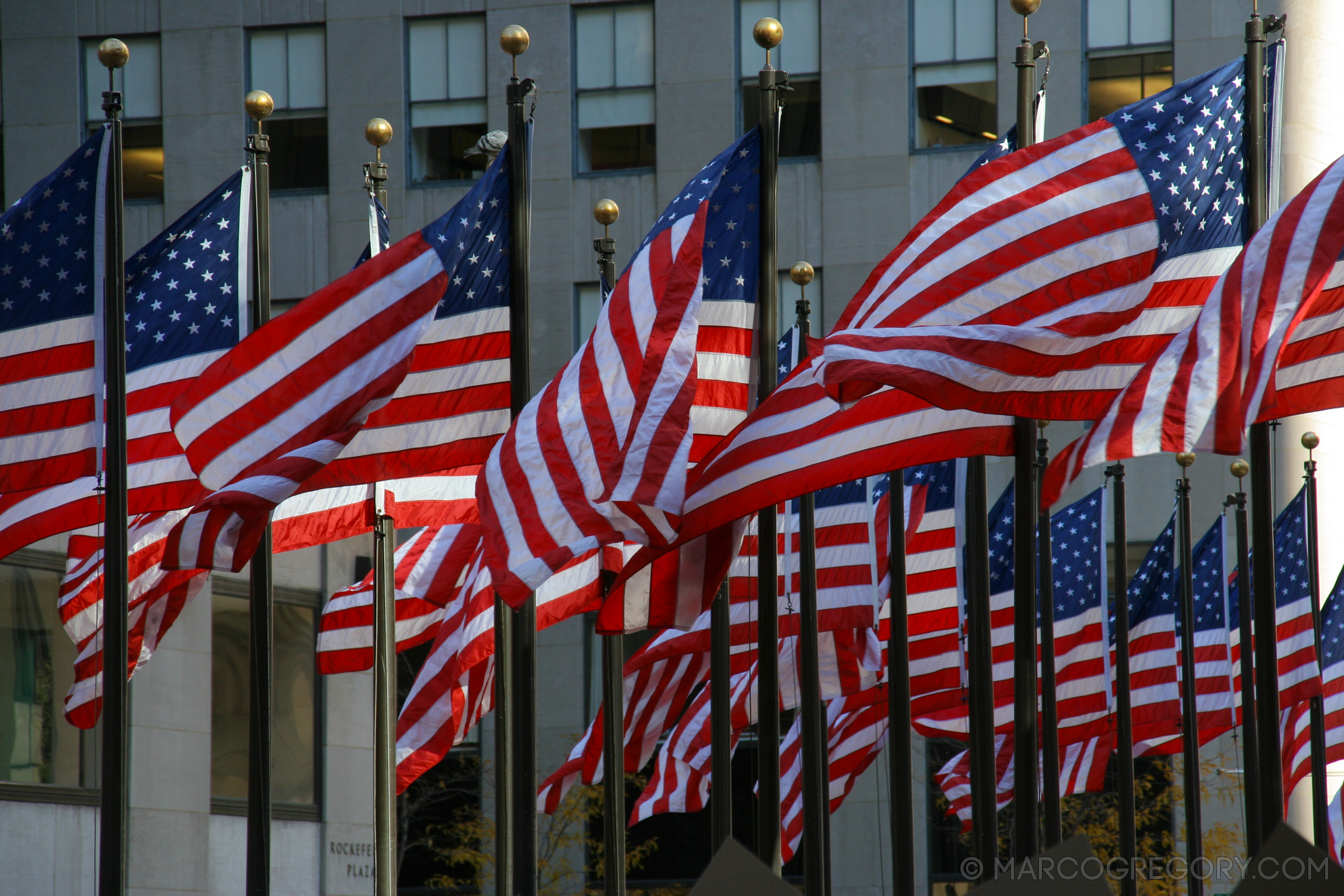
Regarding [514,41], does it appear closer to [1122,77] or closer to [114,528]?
[114,528]

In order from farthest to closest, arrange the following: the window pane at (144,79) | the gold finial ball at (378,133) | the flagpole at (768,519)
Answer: the window pane at (144,79)
the gold finial ball at (378,133)
the flagpole at (768,519)

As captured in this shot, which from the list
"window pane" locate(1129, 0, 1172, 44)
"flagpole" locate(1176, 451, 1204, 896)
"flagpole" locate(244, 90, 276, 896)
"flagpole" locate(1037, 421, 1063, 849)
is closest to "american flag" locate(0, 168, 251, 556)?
"flagpole" locate(244, 90, 276, 896)

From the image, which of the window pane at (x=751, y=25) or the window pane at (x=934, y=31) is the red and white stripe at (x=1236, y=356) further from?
the window pane at (x=751, y=25)

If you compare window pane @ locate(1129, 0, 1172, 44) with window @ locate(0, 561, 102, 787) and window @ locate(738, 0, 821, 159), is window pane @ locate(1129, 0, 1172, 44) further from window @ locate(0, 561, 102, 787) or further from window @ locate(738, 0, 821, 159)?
window @ locate(0, 561, 102, 787)

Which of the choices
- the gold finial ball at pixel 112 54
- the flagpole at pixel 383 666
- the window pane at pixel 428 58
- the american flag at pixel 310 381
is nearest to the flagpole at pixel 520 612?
the american flag at pixel 310 381

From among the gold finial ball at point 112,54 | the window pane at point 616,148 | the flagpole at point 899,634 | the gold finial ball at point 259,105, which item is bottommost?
the flagpole at point 899,634

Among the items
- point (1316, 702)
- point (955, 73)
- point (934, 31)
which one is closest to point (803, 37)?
point (934, 31)

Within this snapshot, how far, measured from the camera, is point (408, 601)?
67.5 feet

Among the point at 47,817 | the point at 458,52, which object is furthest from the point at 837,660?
the point at 458,52

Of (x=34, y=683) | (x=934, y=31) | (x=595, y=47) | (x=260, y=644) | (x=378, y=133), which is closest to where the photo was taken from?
(x=260, y=644)

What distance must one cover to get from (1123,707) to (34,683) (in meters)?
15.3

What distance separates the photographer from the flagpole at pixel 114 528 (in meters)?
12.2

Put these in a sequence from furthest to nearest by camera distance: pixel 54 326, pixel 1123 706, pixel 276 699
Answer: pixel 276 699 → pixel 1123 706 → pixel 54 326

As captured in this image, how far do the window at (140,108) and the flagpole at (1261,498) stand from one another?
33653mm
